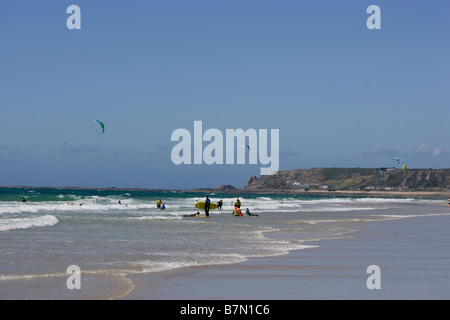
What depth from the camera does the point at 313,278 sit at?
351 inches

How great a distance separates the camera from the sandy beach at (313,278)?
7629 mm

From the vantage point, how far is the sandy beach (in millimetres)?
7629

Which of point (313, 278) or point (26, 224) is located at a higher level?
A: point (313, 278)

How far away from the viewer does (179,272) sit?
9547 millimetres
